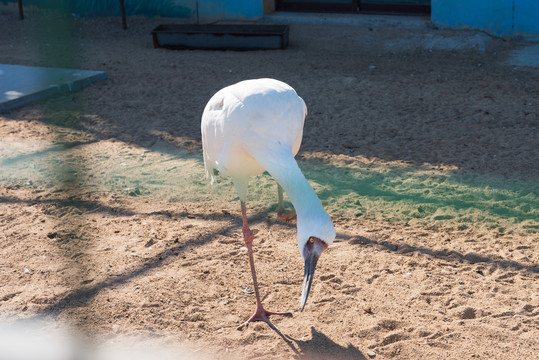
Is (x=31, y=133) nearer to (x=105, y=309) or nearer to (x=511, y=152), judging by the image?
(x=105, y=309)

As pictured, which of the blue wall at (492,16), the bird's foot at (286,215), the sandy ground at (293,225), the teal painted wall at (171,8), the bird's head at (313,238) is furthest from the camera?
the teal painted wall at (171,8)

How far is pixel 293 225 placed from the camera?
183 inches

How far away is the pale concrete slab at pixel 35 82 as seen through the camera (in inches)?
290

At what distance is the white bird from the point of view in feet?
9.77

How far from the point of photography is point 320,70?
8.38m

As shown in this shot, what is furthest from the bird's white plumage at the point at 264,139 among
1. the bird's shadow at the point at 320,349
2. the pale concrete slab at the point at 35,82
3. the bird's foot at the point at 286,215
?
the pale concrete slab at the point at 35,82

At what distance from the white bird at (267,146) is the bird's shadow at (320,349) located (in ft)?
0.72

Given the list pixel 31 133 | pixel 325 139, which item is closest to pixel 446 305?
pixel 325 139

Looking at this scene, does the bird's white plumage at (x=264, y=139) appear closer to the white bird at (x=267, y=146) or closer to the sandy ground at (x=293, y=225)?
the white bird at (x=267, y=146)

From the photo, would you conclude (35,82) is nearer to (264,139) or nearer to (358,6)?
(264,139)

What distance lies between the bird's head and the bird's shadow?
17.3 inches

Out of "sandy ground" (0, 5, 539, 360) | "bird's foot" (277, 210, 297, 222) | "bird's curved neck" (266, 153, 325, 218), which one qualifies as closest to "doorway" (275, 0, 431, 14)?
"sandy ground" (0, 5, 539, 360)

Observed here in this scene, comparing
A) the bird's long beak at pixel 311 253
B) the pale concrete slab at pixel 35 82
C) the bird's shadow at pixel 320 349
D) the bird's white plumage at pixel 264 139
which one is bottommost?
the bird's shadow at pixel 320 349

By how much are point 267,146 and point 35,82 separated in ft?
18.7
